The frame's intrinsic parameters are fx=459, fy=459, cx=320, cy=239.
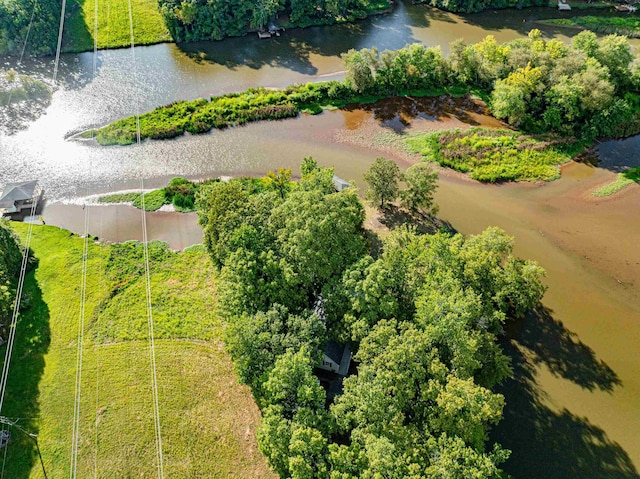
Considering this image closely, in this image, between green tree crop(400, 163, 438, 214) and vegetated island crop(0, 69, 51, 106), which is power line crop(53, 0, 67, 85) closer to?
vegetated island crop(0, 69, 51, 106)

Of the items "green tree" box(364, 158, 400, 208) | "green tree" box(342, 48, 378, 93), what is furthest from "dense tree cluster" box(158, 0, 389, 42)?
"green tree" box(364, 158, 400, 208)

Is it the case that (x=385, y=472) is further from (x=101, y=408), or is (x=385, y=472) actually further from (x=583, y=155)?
(x=583, y=155)

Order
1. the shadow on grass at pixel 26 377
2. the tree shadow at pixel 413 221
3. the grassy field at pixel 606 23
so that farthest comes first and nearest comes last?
the grassy field at pixel 606 23 < the tree shadow at pixel 413 221 < the shadow on grass at pixel 26 377

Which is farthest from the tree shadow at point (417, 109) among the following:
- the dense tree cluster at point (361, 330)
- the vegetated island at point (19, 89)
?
the vegetated island at point (19, 89)

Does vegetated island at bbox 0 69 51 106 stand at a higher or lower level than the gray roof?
higher

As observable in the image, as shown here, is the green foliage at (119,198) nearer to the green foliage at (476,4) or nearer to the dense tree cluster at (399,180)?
the dense tree cluster at (399,180)

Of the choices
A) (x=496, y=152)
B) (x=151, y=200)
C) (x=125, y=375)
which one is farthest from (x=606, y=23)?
(x=125, y=375)

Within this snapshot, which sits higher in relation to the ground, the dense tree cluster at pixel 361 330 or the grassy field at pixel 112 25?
the grassy field at pixel 112 25
